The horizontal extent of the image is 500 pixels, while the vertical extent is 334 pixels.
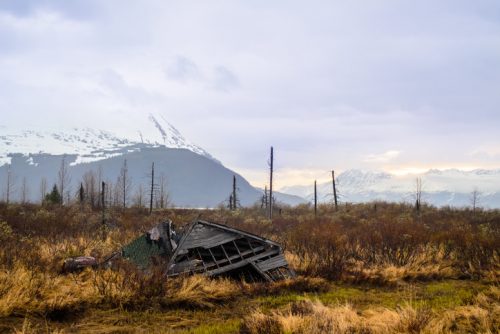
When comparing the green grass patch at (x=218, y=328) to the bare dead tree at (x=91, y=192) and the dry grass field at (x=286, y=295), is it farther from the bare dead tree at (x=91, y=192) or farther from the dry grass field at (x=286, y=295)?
the bare dead tree at (x=91, y=192)

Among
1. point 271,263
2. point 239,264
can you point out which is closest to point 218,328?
point 239,264

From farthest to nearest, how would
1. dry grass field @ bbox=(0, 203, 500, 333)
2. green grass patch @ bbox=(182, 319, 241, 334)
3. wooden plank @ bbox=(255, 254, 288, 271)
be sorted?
wooden plank @ bbox=(255, 254, 288, 271) < green grass patch @ bbox=(182, 319, 241, 334) < dry grass field @ bbox=(0, 203, 500, 333)

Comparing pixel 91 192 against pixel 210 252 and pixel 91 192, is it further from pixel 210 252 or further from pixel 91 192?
pixel 210 252

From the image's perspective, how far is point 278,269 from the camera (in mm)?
11883

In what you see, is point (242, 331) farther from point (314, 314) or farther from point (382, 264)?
point (382, 264)

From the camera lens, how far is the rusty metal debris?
35.6 ft

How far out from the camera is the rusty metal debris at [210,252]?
10.9m

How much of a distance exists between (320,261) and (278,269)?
1.52 meters

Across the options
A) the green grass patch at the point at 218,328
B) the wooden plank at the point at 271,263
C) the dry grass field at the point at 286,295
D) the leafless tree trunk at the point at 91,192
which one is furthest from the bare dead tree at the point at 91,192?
the green grass patch at the point at 218,328

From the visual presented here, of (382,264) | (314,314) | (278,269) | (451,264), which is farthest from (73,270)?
(451,264)

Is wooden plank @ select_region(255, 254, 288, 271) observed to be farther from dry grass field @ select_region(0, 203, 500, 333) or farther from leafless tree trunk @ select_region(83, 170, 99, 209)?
leafless tree trunk @ select_region(83, 170, 99, 209)

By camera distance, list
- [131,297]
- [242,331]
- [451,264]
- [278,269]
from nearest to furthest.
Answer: [242,331], [131,297], [278,269], [451,264]

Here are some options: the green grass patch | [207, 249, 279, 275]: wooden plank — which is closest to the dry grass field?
the green grass patch

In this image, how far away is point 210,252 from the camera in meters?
11.2
